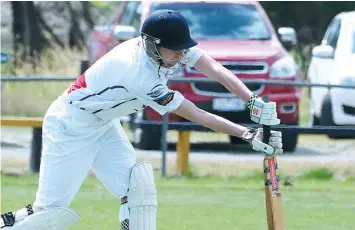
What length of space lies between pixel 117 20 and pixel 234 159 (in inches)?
135

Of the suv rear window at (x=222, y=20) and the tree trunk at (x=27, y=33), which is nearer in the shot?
the suv rear window at (x=222, y=20)

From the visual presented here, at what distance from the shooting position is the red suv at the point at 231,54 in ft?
42.0

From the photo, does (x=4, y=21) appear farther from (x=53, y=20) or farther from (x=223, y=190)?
(x=223, y=190)

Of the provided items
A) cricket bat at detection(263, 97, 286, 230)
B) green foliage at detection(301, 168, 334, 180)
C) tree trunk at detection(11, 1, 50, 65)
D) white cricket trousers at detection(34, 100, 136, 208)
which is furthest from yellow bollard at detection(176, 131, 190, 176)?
tree trunk at detection(11, 1, 50, 65)

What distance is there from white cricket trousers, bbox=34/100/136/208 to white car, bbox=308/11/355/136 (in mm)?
6503

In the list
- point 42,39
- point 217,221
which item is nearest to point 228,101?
point 217,221

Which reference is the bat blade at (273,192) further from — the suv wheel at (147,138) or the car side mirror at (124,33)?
the car side mirror at (124,33)

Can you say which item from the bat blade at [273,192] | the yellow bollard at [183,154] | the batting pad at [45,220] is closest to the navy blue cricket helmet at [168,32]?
→ the bat blade at [273,192]

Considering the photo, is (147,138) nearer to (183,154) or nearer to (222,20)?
(183,154)

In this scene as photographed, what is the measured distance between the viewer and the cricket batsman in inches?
245

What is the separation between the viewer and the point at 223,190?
34.1 ft

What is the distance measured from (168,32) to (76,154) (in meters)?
0.92

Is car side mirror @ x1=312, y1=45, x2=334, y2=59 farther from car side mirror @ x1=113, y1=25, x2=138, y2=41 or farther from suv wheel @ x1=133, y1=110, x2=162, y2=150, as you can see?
suv wheel @ x1=133, y1=110, x2=162, y2=150

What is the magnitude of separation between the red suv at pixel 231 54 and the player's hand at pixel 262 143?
19.2 feet
